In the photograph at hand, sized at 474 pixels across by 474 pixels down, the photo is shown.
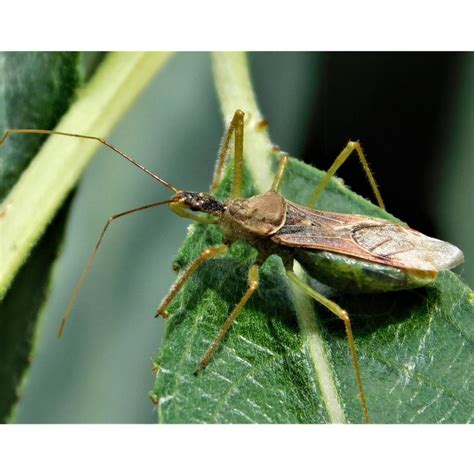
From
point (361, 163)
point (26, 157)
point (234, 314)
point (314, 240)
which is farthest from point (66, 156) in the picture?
point (361, 163)

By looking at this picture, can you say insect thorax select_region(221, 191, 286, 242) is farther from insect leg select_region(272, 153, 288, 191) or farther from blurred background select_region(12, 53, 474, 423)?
blurred background select_region(12, 53, 474, 423)

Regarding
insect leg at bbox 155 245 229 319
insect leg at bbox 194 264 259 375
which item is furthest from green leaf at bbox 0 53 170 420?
insect leg at bbox 194 264 259 375

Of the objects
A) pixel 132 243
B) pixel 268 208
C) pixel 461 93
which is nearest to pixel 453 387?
pixel 268 208

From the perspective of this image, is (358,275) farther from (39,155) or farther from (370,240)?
(39,155)

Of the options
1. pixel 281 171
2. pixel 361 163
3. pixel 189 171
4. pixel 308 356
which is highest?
pixel 281 171

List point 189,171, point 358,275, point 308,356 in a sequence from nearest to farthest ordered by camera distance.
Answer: point 308,356 < point 358,275 < point 189,171

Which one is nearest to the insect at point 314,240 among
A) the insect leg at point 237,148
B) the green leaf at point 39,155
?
the insect leg at point 237,148

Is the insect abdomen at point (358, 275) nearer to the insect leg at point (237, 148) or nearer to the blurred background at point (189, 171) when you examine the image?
the blurred background at point (189, 171)
